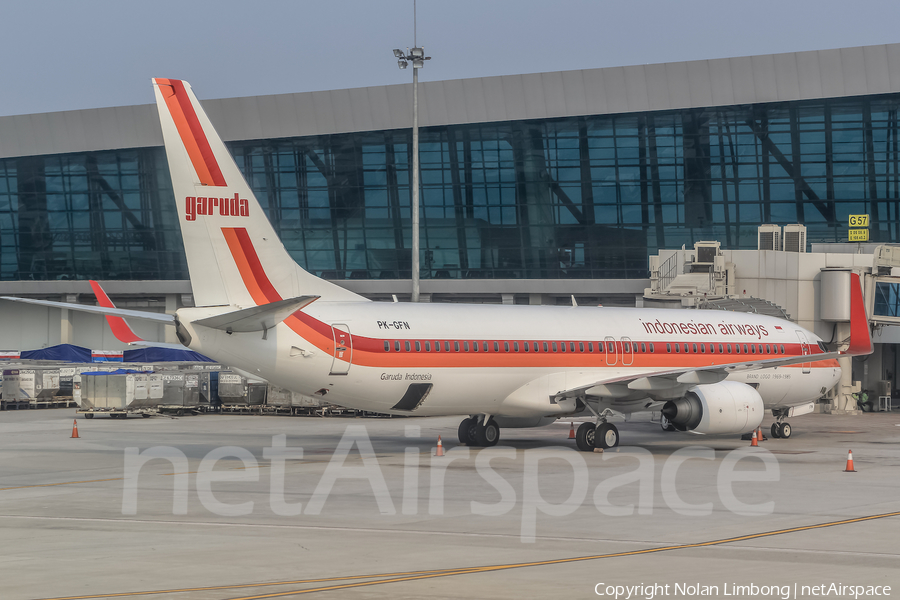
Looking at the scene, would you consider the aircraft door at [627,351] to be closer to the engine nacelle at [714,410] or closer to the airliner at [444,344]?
the airliner at [444,344]

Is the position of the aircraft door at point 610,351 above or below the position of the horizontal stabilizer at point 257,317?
below

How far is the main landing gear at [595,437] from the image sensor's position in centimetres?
2325

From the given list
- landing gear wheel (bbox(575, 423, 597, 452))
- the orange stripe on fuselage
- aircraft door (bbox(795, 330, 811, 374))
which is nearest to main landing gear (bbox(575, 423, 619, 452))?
landing gear wheel (bbox(575, 423, 597, 452))

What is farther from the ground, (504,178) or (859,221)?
(504,178)

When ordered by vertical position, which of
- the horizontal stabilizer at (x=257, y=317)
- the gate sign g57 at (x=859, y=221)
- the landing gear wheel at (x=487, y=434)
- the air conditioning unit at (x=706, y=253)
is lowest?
the landing gear wheel at (x=487, y=434)

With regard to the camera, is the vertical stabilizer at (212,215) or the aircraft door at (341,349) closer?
the vertical stabilizer at (212,215)

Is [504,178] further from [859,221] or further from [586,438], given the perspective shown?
[586,438]

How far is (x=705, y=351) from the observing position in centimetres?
2722

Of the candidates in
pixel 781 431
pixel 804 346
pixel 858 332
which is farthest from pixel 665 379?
pixel 804 346

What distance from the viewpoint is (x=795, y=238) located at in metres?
43.3

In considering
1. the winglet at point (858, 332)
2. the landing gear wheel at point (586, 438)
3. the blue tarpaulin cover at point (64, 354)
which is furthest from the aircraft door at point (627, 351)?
the blue tarpaulin cover at point (64, 354)

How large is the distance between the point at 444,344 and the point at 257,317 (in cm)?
497

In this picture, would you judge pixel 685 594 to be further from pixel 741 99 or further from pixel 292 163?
pixel 292 163

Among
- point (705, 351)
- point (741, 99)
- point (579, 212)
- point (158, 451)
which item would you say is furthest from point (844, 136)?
point (158, 451)
